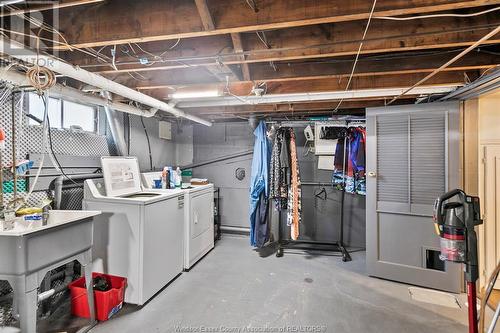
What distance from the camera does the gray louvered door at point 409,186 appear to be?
263 centimetres

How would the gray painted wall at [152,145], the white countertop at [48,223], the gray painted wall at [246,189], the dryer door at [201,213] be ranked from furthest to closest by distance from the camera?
the gray painted wall at [246,189] → the gray painted wall at [152,145] → the dryer door at [201,213] → the white countertop at [48,223]

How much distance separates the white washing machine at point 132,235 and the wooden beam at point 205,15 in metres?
1.62

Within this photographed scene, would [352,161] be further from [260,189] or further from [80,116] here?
[80,116]

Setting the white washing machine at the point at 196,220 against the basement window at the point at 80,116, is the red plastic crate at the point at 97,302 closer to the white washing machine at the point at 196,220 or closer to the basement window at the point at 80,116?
the white washing machine at the point at 196,220

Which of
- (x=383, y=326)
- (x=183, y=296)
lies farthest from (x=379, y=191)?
(x=183, y=296)

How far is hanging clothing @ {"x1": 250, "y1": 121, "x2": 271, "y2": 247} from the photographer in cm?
355

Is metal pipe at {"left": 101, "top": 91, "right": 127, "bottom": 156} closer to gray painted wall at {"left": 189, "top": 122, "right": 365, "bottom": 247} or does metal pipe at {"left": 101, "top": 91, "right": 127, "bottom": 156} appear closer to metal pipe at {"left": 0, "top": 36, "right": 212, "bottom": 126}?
metal pipe at {"left": 0, "top": 36, "right": 212, "bottom": 126}

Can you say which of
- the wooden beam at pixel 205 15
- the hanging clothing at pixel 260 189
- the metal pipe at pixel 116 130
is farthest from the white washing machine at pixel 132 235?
the wooden beam at pixel 205 15

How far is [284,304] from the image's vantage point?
7.79 feet

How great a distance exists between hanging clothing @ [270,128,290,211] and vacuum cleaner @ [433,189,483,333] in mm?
2177

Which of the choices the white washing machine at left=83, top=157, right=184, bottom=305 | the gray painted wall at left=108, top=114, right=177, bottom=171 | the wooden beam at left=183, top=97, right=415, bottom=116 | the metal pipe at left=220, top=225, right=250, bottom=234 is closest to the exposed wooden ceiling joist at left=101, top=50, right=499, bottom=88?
the wooden beam at left=183, top=97, right=415, bottom=116

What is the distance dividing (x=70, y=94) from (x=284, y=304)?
269 centimetres

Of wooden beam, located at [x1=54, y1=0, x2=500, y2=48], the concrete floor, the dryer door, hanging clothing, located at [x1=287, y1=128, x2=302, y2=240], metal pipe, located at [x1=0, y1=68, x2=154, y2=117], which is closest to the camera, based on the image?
wooden beam, located at [x1=54, y1=0, x2=500, y2=48]

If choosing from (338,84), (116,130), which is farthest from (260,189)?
(116,130)
